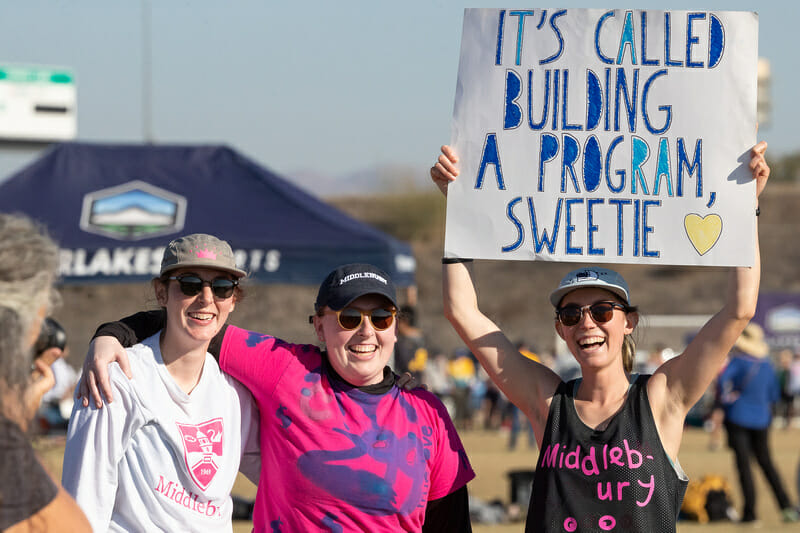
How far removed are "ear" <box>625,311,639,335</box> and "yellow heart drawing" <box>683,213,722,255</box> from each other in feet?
1.06

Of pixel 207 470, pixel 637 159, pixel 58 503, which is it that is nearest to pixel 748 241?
pixel 637 159

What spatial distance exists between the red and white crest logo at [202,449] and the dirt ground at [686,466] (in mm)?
3670

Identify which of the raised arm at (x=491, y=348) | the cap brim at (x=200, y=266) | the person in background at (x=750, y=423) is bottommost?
the person in background at (x=750, y=423)

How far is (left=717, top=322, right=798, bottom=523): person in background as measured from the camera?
9.38 meters

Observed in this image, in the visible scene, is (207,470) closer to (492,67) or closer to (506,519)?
(492,67)

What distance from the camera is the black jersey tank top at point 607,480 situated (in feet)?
10.5

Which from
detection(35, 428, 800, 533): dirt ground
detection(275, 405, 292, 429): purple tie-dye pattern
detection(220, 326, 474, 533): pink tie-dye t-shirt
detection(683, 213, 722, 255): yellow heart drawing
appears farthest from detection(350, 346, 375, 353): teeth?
detection(35, 428, 800, 533): dirt ground

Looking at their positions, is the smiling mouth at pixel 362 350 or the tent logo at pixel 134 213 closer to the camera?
the smiling mouth at pixel 362 350

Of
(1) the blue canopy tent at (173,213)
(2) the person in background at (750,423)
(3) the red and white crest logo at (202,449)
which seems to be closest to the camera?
(3) the red and white crest logo at (202,449)

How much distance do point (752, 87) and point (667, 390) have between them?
115cm

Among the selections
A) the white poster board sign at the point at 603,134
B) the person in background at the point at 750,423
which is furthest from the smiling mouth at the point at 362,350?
the person in background at the point at 750,423

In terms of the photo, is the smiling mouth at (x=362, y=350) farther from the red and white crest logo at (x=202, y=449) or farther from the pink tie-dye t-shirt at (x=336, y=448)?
the red and white crest logo at (x=202, y=449)

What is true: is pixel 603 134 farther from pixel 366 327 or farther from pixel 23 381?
pixel 23 381

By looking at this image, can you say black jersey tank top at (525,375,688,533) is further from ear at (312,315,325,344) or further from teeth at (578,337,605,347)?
ear at (312,315,325,344)
